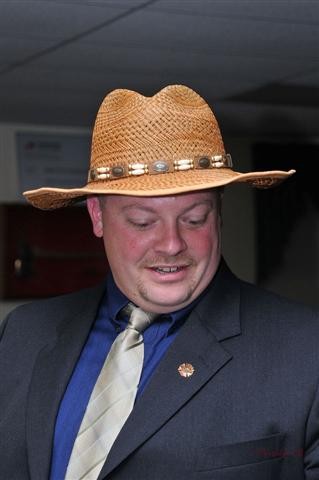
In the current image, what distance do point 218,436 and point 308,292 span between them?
6.51m

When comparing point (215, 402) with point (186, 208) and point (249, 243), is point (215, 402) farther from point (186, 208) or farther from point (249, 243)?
point (249, 243)

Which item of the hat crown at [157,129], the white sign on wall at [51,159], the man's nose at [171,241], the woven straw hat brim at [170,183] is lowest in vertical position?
the white sign on wall at [51,159]

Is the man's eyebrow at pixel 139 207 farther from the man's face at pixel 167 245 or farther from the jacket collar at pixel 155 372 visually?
the jacket collar at pixel 155 372

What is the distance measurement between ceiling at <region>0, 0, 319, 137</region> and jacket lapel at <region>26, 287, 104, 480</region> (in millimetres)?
1953

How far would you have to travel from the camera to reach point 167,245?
2.01 metres

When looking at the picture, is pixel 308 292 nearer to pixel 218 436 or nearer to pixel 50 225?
pixel 50 225

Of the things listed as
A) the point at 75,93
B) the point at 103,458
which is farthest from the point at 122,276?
the point at 75,93

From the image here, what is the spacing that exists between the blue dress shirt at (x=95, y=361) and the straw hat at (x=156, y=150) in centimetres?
25

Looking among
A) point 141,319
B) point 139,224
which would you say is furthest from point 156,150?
point 141,319

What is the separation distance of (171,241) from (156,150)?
0.19 metres

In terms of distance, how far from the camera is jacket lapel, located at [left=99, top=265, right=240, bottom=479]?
6.55 feet

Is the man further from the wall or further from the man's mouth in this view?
the wall

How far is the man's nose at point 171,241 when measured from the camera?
2.00m

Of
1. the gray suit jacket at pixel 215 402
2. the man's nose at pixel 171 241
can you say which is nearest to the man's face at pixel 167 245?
the man's nose at pixel 171 241
